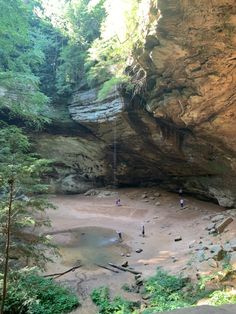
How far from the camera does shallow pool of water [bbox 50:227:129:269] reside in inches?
505

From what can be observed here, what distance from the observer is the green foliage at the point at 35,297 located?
23.8 ft

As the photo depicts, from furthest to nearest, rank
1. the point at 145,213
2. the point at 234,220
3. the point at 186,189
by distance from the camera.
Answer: the point at 186,189, the point at 145,213, the point at 234,220

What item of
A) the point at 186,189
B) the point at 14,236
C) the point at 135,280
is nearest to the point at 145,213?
the point at 186,189

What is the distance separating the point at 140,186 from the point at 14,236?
701 inches

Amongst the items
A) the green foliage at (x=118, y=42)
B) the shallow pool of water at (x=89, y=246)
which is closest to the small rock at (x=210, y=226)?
the shallow pool of water at (x=89, y=246)

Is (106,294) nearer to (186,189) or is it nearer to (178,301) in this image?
(178,301)

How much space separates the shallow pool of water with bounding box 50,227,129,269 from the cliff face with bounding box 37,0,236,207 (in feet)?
22.8

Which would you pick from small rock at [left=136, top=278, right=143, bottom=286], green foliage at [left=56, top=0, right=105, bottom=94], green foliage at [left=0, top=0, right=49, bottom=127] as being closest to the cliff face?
green foliage at [left=56, top=0, right=105, bottom=94]

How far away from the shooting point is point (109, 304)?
9023mm

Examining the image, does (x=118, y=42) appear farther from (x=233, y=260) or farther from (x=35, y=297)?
(x=35, y=297)

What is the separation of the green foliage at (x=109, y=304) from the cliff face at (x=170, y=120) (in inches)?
365

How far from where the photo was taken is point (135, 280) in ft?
35.4

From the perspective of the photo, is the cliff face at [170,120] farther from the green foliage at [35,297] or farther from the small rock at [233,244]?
the green foliage at [35,297]

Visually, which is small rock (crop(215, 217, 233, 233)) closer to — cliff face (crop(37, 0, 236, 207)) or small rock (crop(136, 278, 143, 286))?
cliff face (crop(37, 0, 236, 207))
